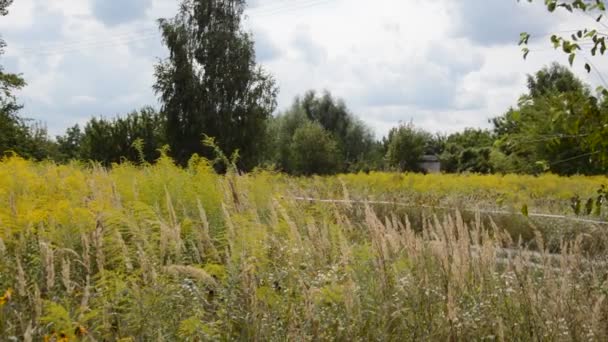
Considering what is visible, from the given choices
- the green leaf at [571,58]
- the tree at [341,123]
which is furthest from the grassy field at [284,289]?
the tree at [341,123]

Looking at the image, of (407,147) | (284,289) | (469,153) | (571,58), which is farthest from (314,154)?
(571,58)

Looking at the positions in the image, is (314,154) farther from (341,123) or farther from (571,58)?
(571,58)

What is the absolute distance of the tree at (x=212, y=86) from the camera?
93.7ft

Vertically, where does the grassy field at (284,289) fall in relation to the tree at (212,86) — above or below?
below

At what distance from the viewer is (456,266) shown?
3385mm

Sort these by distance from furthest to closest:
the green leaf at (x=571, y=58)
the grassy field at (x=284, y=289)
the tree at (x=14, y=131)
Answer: the tree at (x=14, y=131)
the green leaf at (x=571, y=58)
the grassy field at (x=284, y=289)

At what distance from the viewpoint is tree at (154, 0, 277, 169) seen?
1125 inches

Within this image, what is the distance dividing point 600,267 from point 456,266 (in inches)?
94.4

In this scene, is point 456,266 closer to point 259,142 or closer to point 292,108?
point 259,142

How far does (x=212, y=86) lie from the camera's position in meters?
29.2

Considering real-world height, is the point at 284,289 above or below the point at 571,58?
below

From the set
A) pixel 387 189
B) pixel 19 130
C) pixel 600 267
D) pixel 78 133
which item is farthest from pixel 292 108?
pixel 600 267

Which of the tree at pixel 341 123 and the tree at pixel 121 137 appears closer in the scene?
the tree at pixel 121 137

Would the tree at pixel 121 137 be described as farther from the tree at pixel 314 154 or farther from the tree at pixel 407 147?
the tree at pixel 407 147
